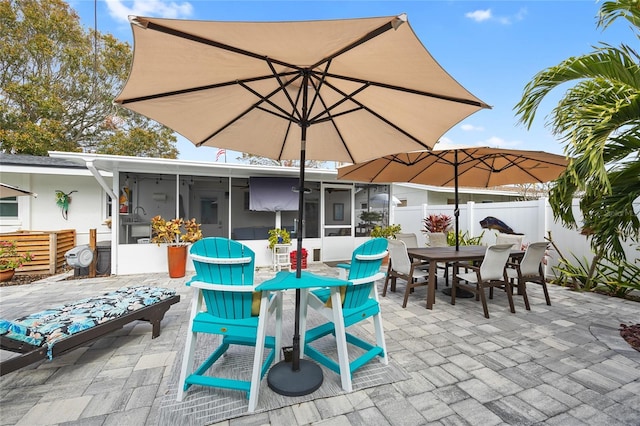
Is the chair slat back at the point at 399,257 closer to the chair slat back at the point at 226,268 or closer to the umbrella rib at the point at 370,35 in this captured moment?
the chair slat back at the point at 226,268

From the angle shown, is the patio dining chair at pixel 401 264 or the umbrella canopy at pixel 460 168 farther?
the umbrella canopy at pixel 460 168

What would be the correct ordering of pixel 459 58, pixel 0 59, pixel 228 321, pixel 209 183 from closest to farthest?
pixel 228 321
pixel 209 183
pixel 459 58
pixel 0 59

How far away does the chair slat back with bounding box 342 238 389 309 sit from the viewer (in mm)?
2168

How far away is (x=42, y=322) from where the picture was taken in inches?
87.4

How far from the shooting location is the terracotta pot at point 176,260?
543 cm

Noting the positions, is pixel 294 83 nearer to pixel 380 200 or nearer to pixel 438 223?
pixel 380 200

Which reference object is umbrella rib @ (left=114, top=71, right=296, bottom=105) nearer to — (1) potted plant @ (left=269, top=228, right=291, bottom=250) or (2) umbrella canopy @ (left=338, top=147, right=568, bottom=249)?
(2) umbrella canopy @ (left=338, top=147, right=568, bottom=249)

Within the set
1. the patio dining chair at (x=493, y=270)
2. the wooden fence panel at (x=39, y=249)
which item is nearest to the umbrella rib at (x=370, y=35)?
the patio dining chair at (x=493, y=270)

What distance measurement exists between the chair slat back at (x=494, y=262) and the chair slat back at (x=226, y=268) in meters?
3.02

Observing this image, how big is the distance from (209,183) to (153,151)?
11.5 metres

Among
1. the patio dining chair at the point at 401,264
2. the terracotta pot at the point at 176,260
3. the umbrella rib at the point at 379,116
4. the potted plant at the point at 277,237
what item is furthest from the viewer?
the potted plant at the point at 277,237

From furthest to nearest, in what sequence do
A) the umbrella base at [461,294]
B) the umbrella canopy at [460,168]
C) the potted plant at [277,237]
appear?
the potted plant at [277,237] → the umbrella base at [461,294] → the umbrella canopy at [460,168]

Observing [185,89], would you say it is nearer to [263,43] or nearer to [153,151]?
[263,43]

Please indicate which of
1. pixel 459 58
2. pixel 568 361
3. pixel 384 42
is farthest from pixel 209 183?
pixel 459 58
